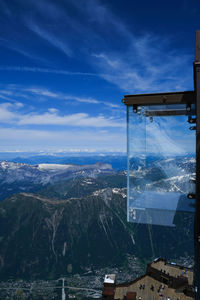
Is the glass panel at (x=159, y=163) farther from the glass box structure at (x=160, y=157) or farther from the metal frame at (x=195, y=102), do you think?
the metal frame at (x=195, y=102)

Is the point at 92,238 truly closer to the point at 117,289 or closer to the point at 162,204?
the point at 117,289

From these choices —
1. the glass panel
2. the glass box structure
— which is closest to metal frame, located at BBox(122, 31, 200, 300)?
the glass box structure

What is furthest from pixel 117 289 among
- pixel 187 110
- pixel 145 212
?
pixel 187 110

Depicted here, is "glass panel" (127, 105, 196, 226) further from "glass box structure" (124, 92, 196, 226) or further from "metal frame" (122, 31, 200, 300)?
"metal frame" (122, 31, 200, 300)

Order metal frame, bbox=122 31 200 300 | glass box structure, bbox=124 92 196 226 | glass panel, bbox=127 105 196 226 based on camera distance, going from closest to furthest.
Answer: metal frame, bbox=122 31 200 300
glass box structure, bbox=124 92 196 226
glass panel, bbox=127 105 196 226

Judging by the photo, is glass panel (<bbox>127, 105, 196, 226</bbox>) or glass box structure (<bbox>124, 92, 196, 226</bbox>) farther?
glass panel (<bbox>127, 105, 196, 226</bbox>)

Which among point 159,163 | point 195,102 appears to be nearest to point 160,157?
point 159,163

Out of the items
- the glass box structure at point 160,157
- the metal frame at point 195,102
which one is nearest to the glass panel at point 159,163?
the glass box structure at point 160,157

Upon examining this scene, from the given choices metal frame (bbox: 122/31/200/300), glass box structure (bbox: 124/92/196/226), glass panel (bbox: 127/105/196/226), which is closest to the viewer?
metal frame (bbox: 122/31/200/300)
